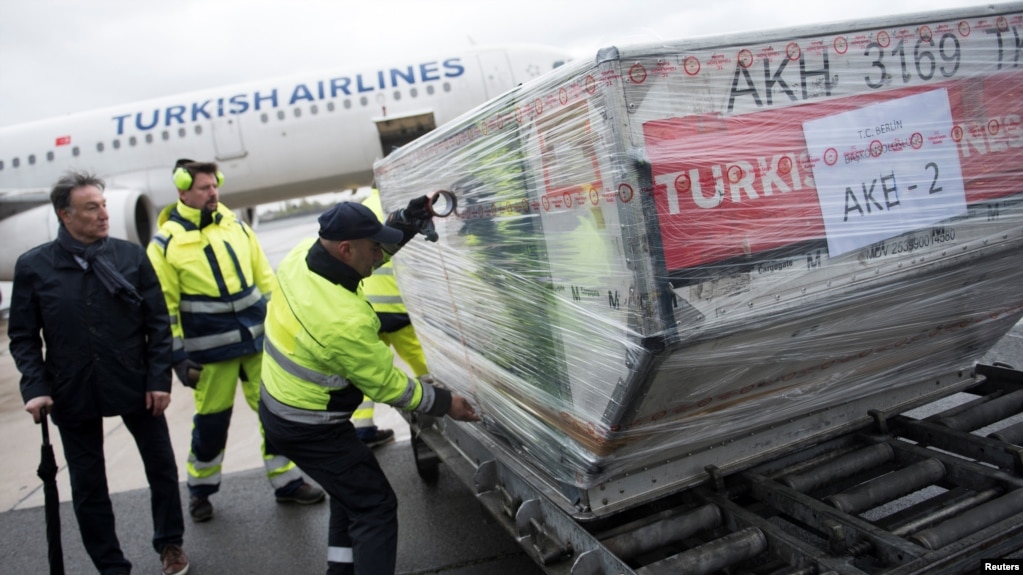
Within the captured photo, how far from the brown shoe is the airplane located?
8.61 meters

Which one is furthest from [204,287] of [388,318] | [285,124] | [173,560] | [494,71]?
[494,71]

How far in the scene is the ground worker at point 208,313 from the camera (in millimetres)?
3961

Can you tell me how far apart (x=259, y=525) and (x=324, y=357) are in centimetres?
198

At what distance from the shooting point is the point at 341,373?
2572 millimetres

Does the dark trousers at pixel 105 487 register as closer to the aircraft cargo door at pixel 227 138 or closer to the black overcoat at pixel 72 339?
the black overcoat at pixel 72 339

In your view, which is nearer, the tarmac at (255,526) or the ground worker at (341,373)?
the ground worker at (341,373)

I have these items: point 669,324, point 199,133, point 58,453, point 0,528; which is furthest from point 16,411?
point 669,324

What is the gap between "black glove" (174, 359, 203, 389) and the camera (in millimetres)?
3801

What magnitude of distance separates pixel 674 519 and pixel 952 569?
0.79 meters

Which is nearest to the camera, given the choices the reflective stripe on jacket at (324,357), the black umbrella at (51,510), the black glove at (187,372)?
the reflective stripe on jacket at (324,357)

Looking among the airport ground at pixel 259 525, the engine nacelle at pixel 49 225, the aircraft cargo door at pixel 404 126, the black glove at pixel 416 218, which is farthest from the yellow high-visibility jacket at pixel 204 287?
the aircraft cargo door at pixel 404 126

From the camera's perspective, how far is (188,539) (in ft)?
12.8

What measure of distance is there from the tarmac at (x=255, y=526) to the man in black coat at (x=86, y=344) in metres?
0.44

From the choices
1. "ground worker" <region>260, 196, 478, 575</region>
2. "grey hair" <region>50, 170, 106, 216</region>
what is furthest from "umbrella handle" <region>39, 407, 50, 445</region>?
"ground worker" <region>260, 196, 478, 575</region>
